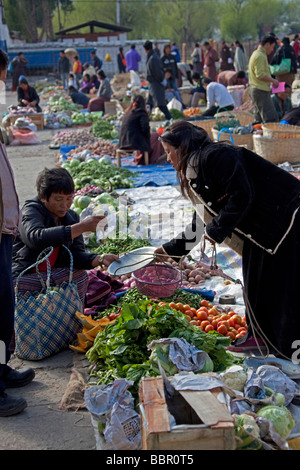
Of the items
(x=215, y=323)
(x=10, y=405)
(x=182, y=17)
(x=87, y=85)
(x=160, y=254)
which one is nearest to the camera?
(x=10, y=405)

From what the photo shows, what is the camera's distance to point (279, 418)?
2.40 m

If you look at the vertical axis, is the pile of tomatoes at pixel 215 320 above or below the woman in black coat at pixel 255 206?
below

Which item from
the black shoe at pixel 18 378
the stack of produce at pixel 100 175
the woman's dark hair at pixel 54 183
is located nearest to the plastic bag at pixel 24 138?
the stack of produce at pixel 100 175

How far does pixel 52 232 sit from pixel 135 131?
553 centimetres

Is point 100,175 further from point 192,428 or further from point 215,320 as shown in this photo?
point 192,428

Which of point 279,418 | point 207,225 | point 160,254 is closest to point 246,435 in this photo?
point 279,418

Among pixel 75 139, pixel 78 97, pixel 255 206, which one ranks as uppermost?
pixel 255 206

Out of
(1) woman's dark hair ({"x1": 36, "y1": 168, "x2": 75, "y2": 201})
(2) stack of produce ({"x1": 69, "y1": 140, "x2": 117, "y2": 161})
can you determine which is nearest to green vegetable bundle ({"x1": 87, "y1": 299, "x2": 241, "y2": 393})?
(1) woman's dark hair ({"x1": 36, "y1": 168, "x2": 75, "y2": 201})

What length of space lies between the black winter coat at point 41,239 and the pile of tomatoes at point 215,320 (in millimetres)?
735

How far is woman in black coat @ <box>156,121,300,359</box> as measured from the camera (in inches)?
118

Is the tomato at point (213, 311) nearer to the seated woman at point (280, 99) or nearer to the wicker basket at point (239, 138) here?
the wicker basket at point (239, 138)

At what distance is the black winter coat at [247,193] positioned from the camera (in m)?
2.97

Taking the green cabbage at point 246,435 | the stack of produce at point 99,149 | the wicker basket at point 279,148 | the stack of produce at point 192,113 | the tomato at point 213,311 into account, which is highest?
the wicker basket at point 279,148

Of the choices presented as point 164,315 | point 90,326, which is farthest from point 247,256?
point 90,326
